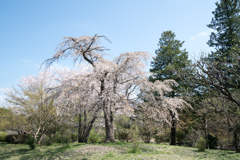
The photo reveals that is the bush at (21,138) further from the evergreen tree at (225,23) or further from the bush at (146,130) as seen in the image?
the evergreen tree at (225,23)

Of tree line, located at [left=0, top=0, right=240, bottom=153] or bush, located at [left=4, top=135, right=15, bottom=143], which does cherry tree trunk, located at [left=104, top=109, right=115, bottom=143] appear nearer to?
tree line, located at [left=0, top=0, right=240, bottom=153]

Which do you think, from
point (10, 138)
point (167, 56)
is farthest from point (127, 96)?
point (10, 138)

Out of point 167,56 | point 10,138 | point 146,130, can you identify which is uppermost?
point 167,56

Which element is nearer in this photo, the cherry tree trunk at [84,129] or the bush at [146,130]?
the cherry tree trunk at [84,129]

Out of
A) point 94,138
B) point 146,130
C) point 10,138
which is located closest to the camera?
point 94,138

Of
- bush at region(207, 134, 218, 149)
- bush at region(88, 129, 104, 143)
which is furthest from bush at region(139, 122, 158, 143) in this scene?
bush at region(207, 134, 218, 149)

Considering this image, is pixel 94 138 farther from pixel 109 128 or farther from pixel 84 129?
pixel 109 128

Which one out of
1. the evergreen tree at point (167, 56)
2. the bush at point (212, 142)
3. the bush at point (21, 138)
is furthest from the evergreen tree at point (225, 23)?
the bush at point (21, 138)

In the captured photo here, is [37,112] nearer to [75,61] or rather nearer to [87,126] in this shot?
[87,126]

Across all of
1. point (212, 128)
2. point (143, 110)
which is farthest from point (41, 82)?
point (212, 128)

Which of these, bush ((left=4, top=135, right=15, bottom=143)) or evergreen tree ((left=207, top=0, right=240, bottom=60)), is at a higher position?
evergreen tree ((left=207, top=0, right=240, bottom=60))

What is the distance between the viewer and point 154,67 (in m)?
24.4

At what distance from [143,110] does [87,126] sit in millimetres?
6104

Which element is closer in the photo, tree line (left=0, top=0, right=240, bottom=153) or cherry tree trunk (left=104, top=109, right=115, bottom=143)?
tree line (left=0, top=0, right=240, bottom=153)
